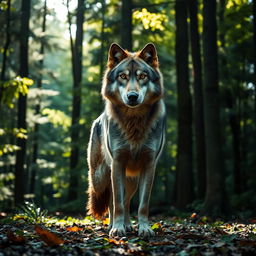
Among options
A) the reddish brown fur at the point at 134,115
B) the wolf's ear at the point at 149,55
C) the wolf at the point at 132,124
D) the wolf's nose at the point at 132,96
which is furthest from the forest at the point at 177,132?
the wolf's nose at the point at 132,96

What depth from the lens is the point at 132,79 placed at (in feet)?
19.0

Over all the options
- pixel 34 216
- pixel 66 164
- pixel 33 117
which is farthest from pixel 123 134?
pixel 66 164

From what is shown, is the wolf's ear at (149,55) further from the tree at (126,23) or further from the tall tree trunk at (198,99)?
the tall tree trunk at (198,99)

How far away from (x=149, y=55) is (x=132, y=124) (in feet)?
3.95

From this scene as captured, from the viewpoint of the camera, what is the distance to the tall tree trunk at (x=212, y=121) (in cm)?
1065

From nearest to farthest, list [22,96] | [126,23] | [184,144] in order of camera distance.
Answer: [126,23] → [184,144] → [22,96]

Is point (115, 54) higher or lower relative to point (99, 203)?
higher

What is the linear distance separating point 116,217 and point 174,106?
1978cm

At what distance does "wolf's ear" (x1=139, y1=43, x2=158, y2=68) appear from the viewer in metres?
6.25

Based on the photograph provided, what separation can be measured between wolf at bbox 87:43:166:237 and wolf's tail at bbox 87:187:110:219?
24.1 inches

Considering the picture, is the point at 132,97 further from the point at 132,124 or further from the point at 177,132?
the point at 177,132

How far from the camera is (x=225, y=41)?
20016mm

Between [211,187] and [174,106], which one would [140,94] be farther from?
[174,106]

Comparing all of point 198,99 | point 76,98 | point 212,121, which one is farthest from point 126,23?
point 76,98
